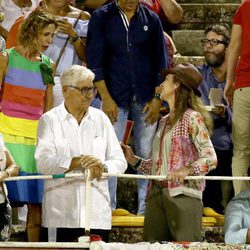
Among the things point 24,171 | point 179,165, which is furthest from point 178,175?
point 24,171

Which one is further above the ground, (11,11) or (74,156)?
(11,11)

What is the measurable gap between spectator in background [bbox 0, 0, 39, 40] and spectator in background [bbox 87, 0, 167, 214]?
3.51 ft

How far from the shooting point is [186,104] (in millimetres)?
6621

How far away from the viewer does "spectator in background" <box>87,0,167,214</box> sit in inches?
298

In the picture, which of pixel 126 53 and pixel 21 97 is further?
pixel 126 53

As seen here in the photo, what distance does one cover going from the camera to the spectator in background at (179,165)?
6.33m

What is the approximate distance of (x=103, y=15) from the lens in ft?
25.4

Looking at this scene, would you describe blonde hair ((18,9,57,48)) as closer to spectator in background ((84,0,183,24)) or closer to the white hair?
the white hair

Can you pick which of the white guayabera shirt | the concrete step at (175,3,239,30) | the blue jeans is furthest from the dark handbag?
the concrete step at (175,3,239,30)

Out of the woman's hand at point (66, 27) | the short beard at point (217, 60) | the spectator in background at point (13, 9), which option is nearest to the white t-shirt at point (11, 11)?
the spectator in background at point (13, 9)

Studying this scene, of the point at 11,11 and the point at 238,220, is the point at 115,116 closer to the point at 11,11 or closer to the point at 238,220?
the point at 238,220

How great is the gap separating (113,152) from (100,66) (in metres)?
1.38

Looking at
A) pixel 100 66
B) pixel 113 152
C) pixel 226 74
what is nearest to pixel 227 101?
pixel 226 74

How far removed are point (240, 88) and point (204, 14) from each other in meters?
2.78
